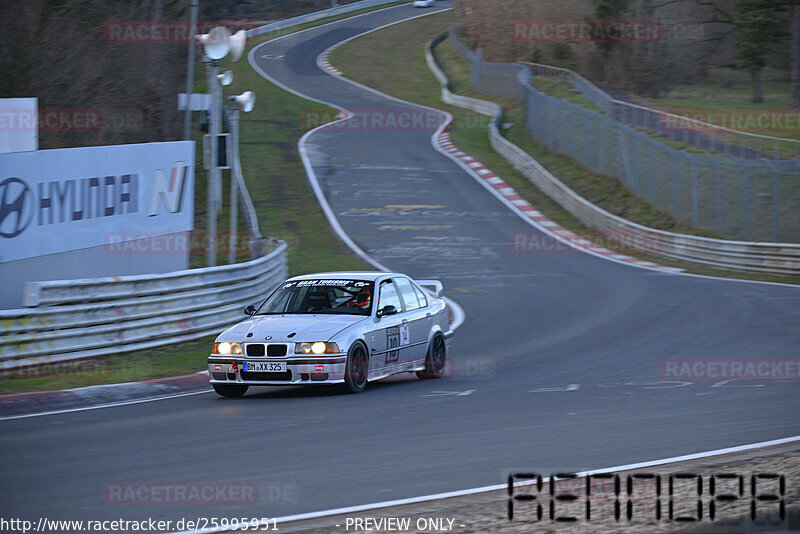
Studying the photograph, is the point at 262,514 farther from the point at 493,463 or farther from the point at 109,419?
the point at 109,419

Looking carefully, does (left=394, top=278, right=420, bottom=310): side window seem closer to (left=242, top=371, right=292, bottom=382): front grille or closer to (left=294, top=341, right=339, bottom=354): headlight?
(left=294, top=341, right=339, bottom=354): headlight

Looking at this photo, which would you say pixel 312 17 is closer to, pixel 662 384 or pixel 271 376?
pixel 662 384

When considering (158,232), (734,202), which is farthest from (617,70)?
(158,232)

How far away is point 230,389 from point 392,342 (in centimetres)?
201

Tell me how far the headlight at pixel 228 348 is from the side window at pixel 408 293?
2.60 meters

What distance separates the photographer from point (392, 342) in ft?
40.9

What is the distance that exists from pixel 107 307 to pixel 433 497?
27.8 ft

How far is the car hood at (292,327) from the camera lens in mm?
11352

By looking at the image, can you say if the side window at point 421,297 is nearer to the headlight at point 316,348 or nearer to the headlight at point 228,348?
the headlight at point 316,348

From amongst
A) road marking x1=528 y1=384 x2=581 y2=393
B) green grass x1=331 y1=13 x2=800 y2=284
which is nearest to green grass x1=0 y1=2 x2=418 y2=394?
road marking x1=528 y1=384 x2=581 y2=393

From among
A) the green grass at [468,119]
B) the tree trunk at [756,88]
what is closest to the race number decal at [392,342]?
the green grass at [468,119]

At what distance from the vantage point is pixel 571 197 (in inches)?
1341

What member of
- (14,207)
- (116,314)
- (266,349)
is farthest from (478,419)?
(14,207)

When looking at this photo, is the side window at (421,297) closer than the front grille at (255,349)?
No
